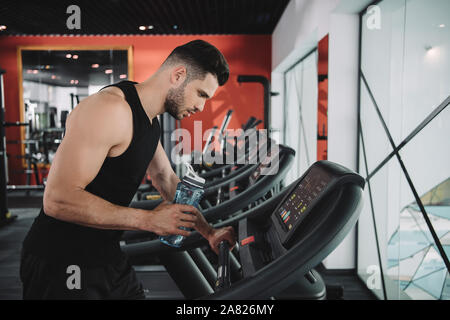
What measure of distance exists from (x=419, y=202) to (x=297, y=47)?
2.83 meters

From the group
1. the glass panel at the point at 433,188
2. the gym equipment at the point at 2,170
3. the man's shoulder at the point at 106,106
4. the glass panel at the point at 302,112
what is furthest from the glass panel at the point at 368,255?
the gym equipment at the point at 2,170

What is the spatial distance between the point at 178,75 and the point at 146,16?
5063 millimetres

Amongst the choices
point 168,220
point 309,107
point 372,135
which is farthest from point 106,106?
point 309,107

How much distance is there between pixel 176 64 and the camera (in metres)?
1.14

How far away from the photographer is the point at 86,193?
3.04 feet

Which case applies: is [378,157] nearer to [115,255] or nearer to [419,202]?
[419,202]

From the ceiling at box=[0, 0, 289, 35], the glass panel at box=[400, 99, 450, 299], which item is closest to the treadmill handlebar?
the glass panel at box=[400, 99, 450, 299]

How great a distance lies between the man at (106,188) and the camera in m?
0.92

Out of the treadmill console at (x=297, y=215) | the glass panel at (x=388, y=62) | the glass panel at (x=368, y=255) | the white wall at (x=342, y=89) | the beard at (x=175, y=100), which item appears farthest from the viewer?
the white wall at (x=342, y=89)

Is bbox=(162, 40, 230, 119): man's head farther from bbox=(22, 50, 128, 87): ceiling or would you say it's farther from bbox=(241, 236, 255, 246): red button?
bbox=(22, 50, 128, 87): ceiling

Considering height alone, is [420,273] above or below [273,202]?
below

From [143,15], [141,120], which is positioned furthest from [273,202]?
[143,15]

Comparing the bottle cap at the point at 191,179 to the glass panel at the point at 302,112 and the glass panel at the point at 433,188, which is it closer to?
the glass panel at the point at 433,188
